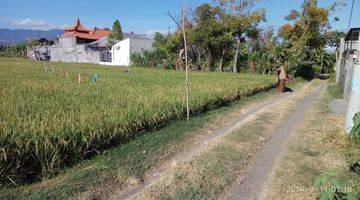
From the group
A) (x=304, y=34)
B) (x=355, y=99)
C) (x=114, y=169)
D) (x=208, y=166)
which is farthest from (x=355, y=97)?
(x=304, y=34)

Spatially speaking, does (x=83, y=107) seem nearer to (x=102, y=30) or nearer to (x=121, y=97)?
(x=121, y=97)

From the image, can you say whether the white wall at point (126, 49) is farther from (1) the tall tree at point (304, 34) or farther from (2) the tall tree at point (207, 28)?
(1) the tall tree at point (304, 34)

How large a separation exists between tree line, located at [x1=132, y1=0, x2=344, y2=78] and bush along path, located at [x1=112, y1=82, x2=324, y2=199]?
16504 mm

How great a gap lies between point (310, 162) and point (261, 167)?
81cm

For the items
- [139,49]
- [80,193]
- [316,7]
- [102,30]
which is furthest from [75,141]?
[102,30]

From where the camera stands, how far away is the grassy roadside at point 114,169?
4.17 meters

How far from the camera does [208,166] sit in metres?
5.35

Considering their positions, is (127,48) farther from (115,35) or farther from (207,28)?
(207,28)

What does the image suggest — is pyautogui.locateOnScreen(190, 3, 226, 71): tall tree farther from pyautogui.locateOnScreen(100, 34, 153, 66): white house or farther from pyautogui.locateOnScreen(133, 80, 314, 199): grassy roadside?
pyautogui.locateOnScreen(133, 80, 314, 199): grassy roadside

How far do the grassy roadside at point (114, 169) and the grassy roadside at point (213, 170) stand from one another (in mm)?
437

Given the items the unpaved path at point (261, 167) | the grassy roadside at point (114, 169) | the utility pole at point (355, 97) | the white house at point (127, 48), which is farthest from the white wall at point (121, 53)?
the utility pole at point (355, 97)

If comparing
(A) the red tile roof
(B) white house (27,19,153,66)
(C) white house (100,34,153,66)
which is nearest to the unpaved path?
(B) white house (27,19,153,66)

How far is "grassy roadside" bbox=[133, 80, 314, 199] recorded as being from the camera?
4.42m

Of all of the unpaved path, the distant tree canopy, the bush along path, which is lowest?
the unpaved path
